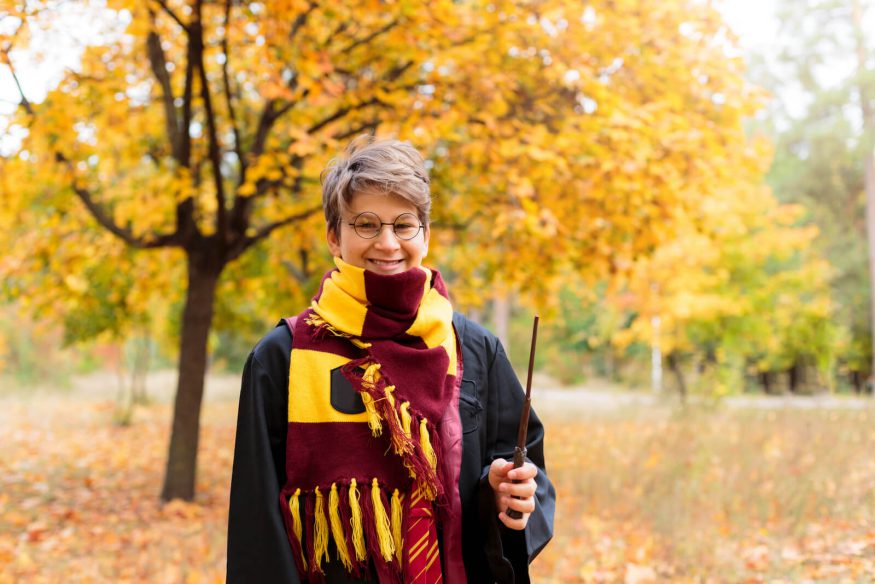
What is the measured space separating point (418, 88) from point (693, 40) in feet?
7.18

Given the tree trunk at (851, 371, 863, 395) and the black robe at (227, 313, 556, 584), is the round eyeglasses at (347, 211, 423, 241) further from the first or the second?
the tree trunk at (851, 371, 863, 395)

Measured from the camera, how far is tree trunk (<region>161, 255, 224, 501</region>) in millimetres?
6688

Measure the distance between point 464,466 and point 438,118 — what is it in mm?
3641

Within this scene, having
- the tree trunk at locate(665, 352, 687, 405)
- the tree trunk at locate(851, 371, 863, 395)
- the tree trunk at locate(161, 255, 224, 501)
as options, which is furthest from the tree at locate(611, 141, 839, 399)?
the tree trunk at locate(851, 371, 863, 395)

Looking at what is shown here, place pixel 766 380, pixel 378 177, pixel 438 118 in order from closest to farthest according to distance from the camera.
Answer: pixel 378 177, pixel 438 118, pixel 766 380

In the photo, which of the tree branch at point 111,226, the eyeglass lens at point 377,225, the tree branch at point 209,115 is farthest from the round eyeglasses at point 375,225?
the tree branch at point 111,226

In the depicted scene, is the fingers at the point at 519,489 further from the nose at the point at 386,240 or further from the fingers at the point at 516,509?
the nose at the point at 386,240

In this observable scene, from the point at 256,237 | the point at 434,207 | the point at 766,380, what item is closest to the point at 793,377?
the point at 766,380

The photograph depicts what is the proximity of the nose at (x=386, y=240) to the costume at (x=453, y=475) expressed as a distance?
245mm

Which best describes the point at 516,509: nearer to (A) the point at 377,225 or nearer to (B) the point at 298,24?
(A) the point at 377,225

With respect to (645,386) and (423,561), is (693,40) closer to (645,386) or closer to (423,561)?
(423,561)

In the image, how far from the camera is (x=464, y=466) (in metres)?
1.80

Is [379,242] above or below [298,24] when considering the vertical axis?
below

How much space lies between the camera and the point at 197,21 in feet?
16.8
